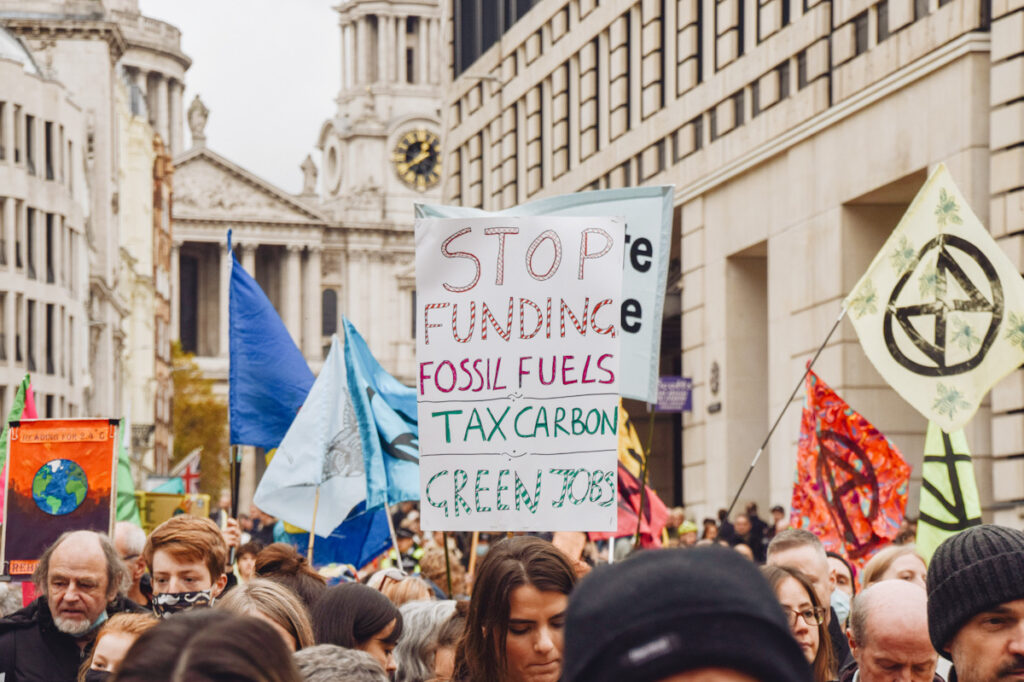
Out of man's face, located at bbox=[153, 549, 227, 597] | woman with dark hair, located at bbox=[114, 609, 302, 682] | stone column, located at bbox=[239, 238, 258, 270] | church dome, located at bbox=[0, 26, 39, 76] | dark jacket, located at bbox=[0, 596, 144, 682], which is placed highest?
church dome, located at bbox=[0, 26, 39, 76]

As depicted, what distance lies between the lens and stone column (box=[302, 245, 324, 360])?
374 ft

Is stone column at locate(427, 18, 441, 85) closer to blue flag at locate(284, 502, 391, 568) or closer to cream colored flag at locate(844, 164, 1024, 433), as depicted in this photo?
blue flag at locate(284, 502, 391, 568)

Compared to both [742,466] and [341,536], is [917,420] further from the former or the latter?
[341,536]

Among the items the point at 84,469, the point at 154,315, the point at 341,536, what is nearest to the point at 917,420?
the point at 341,536

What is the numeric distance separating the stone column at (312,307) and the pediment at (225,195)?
7.39 ft

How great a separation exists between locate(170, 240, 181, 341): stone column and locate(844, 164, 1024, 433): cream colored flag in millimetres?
101327

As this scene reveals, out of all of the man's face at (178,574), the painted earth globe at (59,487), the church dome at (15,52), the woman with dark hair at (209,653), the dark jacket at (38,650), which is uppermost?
the church dome at (15,52)

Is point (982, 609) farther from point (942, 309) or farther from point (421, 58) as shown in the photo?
point (421, 58)

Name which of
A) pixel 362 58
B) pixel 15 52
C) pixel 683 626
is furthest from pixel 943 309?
pixel 362 58

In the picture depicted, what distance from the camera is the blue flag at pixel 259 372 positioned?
42.2 ft

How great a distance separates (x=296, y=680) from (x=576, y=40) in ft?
115

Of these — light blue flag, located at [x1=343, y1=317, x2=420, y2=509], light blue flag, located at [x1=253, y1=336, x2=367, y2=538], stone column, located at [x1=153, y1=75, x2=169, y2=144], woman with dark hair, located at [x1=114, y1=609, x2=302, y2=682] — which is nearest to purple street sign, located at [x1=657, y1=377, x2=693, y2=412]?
light blue flag, located at [x1=343, y1=317, x2=420, y2=509]

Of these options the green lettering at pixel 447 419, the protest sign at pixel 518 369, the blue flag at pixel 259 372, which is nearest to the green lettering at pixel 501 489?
the protest sign at pixel 518 369

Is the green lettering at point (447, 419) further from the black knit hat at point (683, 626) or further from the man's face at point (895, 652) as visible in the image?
the black knit hat at point (683, 626)
